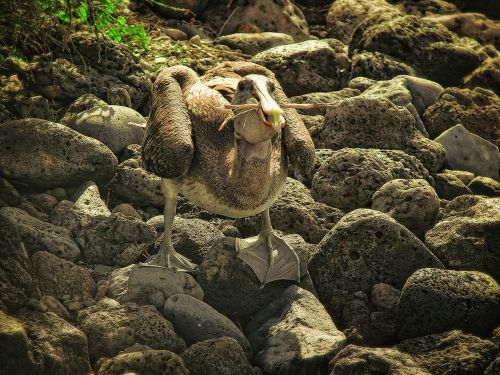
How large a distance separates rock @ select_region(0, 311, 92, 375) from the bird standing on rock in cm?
142

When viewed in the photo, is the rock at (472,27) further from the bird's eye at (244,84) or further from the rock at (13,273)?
the rock at (13,273)

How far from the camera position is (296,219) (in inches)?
392

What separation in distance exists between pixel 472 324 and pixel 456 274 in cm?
44

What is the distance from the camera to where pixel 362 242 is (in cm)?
917

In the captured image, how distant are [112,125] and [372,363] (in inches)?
174

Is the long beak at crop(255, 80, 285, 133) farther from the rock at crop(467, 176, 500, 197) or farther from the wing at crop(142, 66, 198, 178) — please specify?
the rock at crop(467, 176, 500, 197)

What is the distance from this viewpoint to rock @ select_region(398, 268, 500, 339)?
27.6 ft

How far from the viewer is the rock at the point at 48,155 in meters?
9.88

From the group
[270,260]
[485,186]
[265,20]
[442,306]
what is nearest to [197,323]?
[270,260]

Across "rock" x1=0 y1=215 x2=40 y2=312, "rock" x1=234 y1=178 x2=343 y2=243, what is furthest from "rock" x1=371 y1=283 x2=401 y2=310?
"rock" x1=0 y1=215 x2=40 y2=312

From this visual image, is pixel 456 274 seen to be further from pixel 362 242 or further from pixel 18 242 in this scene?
pixel 18 242

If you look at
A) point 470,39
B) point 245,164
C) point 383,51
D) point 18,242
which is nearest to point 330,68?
point 383,51

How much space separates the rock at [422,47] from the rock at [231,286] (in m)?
5.58

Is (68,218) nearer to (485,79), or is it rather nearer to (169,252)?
(169,252)
